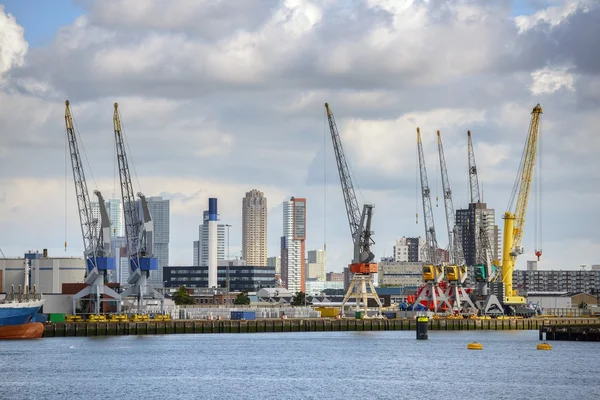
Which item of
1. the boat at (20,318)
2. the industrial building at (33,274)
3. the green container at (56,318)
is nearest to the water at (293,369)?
the boat at (20,318)

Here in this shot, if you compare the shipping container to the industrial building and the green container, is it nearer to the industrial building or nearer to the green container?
the industrial building

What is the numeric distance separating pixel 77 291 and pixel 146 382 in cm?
9280

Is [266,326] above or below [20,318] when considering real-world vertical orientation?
below

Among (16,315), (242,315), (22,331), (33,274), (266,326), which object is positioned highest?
(33,274)

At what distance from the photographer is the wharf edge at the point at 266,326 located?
159250mm

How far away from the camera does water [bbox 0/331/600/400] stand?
88.2 meters

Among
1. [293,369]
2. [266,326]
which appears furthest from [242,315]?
[293,369]

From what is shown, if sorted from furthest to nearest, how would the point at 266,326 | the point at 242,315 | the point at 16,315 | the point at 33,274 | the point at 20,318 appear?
1. the point at 33,274
2. the point at 242,315
3. the point at 266,326
4. the point at 20,318
5. the point at 16,315

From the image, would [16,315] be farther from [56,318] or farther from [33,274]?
[33,274]

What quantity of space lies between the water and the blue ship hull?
3352 mm

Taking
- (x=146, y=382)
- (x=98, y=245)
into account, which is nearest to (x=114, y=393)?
(x=146, y=382)

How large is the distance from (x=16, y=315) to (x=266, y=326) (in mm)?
43390

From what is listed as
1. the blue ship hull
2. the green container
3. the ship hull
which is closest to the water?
the blue ship hull

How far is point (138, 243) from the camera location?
181m
